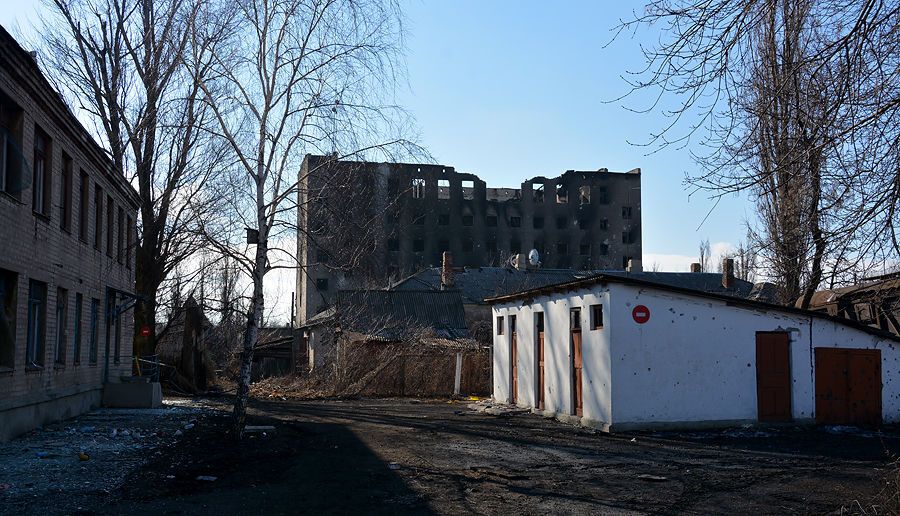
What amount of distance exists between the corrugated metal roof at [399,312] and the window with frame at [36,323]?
2111cm

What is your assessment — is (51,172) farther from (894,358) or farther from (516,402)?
(894,358)

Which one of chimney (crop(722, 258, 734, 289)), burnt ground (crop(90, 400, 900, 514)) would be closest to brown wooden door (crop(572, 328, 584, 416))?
burnt ground (crop(90, 400, 900, 514))

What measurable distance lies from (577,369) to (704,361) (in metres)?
3.09

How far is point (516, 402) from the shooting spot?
26.2m

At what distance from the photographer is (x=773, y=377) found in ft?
65.6

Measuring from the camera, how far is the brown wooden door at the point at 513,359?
26219 mm

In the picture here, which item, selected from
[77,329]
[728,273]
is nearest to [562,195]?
[728,273]

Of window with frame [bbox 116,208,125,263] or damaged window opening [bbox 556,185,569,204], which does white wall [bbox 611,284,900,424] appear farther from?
damaged window opening [bbox 556,185,569,204]

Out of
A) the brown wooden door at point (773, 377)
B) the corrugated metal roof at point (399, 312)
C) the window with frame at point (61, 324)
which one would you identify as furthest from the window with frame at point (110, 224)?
the brown wooden door at point (773, 377)

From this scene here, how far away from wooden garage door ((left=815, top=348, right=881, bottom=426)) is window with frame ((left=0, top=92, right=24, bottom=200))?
17.9m

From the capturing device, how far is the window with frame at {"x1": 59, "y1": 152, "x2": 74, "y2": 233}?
1850 centimetres

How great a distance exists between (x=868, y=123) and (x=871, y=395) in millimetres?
15981

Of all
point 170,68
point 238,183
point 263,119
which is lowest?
point 238,183

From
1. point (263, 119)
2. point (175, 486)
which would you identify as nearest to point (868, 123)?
point (175, 486)
